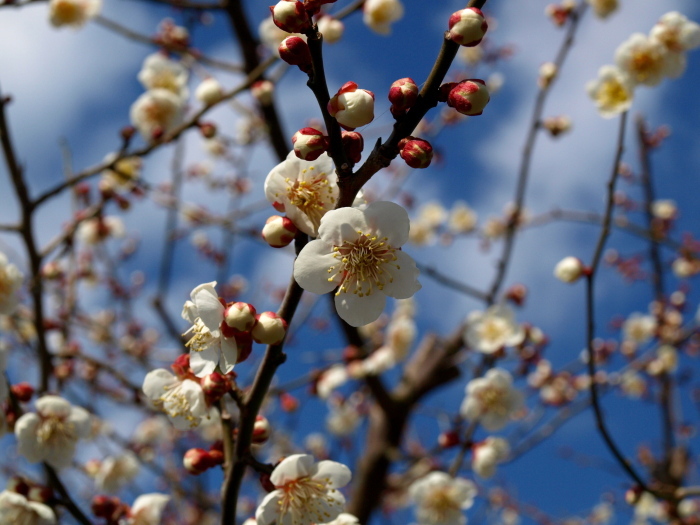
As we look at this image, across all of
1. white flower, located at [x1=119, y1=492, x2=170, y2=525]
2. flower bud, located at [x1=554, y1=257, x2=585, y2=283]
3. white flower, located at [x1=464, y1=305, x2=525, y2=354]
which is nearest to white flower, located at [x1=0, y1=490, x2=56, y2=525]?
white flower, located at [x1=119, y1=492, x2=170, y2=525]

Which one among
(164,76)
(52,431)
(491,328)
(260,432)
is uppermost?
(164,76)

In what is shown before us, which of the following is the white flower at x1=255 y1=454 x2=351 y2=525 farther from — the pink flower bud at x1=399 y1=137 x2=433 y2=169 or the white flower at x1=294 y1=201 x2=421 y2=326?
the pink flower bud at x1=399 y1=137 x2=433 y2=169

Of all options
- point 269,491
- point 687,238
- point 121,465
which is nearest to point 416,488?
point 121,465

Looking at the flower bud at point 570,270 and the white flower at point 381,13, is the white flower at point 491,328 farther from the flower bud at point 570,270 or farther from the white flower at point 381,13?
the white flower at point 381,13

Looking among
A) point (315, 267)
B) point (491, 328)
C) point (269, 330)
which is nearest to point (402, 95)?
point (315, 267)

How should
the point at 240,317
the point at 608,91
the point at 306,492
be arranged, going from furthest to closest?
the point at 608,91, the point at 306,492, the point at 240,317

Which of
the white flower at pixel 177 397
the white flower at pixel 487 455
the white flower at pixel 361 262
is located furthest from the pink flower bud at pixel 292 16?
the white flower at pixel 487 455

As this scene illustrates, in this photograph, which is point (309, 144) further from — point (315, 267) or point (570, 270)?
point (570, 270)
